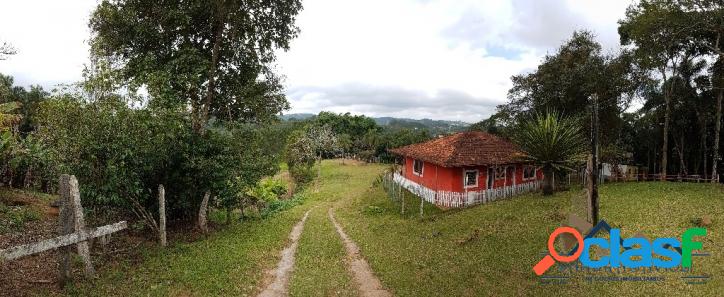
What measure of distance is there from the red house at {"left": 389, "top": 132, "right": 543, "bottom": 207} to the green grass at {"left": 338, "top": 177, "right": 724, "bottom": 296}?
1850mm

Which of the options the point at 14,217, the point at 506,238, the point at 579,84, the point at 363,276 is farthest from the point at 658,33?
the point at 14,217

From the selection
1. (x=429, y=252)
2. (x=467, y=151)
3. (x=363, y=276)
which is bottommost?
(x=363, y=276)

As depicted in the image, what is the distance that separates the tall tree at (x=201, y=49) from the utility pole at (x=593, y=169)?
12863mm

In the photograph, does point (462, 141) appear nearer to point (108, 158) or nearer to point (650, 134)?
point (108, 158)

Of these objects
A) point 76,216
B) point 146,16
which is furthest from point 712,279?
point 146,16

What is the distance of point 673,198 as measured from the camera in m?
21.2

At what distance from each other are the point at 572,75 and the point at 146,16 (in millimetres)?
27000

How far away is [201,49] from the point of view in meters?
18.5

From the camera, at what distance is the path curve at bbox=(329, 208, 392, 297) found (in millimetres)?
10922

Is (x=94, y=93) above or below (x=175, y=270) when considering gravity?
above

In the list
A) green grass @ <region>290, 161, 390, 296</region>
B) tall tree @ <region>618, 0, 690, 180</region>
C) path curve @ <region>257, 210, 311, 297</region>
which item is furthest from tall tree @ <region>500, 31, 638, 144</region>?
path curve @ <region>257, 210, 311, 297</region>

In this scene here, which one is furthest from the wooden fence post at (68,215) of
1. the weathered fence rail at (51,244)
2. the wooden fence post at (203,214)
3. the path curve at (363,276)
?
the path curve at (363,276)

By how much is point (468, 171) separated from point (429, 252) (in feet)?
40.0

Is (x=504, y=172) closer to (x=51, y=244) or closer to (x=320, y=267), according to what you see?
(x=320, y=267)
